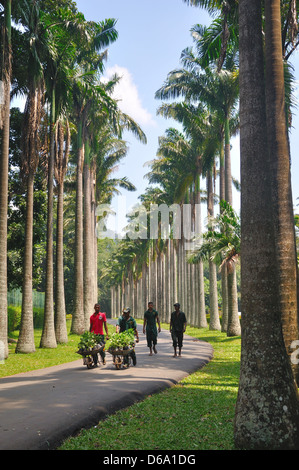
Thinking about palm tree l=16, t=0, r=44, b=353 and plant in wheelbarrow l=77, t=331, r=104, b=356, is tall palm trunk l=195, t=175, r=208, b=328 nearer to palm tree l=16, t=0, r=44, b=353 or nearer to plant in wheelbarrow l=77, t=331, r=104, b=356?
palm tree l=16, t=0, r=44, b=353

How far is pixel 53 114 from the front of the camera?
2094 cm

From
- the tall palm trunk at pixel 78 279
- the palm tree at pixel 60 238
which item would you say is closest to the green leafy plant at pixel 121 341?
the palm tree at pixel 60 238

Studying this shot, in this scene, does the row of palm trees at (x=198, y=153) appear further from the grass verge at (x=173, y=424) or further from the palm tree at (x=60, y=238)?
the grass verge at (x=173, y=424)

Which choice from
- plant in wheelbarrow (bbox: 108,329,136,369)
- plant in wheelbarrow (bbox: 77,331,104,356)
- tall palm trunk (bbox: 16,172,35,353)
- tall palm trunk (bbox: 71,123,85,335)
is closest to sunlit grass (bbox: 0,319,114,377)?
tall palm trunk (bbox: 16,172,35,353)

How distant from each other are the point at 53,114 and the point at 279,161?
1473 cm

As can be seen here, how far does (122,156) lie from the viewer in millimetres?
36875

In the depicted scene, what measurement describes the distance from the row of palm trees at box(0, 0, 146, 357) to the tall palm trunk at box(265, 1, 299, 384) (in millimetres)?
10685

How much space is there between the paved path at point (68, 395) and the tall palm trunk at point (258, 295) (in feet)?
8.12

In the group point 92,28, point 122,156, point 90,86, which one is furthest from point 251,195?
point 122,156

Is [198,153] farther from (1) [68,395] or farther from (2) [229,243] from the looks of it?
(1) [68,395]
